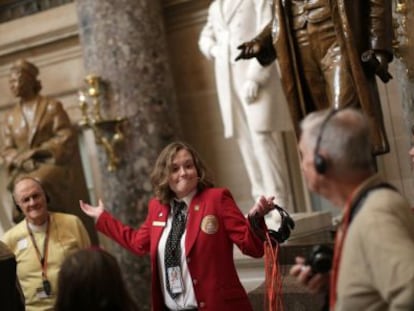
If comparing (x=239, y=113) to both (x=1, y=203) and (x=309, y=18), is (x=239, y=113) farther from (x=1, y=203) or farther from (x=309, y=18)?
(x=1, y=203)

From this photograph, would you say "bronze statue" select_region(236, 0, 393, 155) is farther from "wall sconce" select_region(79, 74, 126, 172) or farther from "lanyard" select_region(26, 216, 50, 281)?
"wall sconce" select_region(79, 74, 126, 172)

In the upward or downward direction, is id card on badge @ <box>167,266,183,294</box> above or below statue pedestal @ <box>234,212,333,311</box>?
above

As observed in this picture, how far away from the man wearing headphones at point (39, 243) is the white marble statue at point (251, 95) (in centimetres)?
192

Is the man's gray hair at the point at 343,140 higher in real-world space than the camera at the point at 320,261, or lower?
higher

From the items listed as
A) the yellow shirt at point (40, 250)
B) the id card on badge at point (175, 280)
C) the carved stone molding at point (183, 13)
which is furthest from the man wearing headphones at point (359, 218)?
the carved stone molding at point (183, 13)

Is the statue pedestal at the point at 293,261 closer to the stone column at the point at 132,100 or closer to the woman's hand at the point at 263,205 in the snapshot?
the woman's hand at the point at 263,205

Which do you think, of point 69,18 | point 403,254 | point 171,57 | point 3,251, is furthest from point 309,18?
point 69,18

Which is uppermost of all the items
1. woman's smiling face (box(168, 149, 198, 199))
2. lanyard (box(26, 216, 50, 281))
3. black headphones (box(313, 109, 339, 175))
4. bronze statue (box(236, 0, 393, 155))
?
bronze statue (box(236, 0, 393, 155))

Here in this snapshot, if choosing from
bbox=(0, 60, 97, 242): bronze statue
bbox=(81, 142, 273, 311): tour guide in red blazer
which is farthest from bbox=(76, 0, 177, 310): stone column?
bbox=(81, 142, 273, 311): tour guide in red blazer

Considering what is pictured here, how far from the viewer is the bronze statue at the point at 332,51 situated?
156 inches

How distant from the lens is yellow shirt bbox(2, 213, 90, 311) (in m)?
4.05

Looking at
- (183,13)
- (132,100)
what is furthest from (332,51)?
(183,13)

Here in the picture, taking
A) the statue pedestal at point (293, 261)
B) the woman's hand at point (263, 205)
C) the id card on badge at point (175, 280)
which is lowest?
the statue pedestal at point (293, 261)

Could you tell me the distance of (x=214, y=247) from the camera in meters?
3.36
